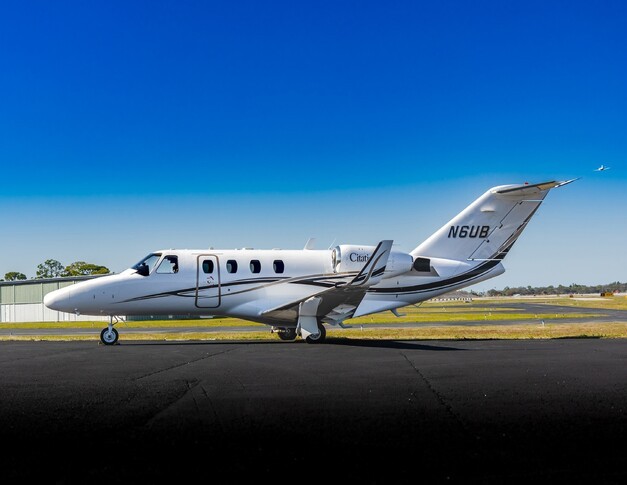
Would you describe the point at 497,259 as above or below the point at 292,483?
above

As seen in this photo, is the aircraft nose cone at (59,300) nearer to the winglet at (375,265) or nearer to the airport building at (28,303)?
the winglet at (375,265)

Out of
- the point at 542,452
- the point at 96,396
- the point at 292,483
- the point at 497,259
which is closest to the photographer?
the point at 292,483

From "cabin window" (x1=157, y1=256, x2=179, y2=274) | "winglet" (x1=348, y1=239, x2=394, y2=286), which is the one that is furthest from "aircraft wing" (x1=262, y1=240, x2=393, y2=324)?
"cabin window" (x1=157, y1=256, x2=179, y2=274)

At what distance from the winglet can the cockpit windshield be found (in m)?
7.61

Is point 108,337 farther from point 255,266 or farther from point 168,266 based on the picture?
point 255,266

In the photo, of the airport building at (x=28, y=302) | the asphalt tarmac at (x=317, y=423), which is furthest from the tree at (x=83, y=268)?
the asphalt tarmac at (x=317, y=423)

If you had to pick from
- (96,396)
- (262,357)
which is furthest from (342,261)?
(96,396)

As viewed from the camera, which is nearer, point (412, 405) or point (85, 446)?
point (85, 446)

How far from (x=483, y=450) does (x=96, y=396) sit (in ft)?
18.9

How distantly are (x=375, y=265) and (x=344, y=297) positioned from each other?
6.38 ft

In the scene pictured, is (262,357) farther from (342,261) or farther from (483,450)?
(483,450)

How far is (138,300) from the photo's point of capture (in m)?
21.9

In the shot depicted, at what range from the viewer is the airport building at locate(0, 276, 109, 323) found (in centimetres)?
6259

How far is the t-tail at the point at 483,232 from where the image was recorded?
23391mm
